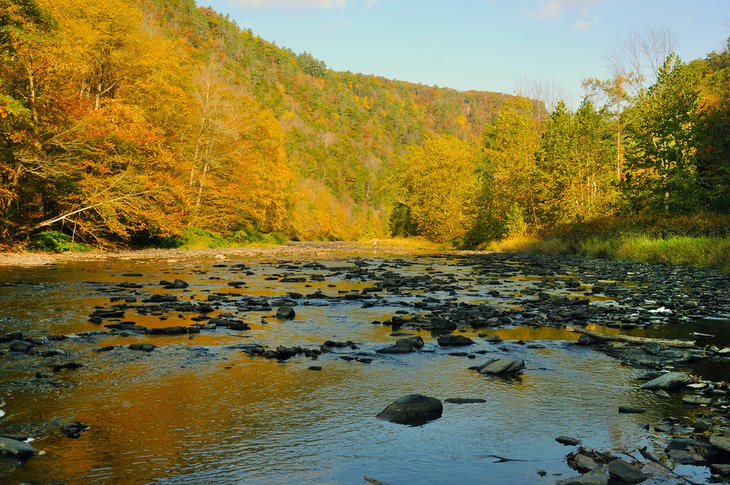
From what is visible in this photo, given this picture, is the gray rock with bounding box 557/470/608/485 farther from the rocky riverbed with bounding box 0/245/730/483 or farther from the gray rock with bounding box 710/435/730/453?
the gray rock with bounding box 710/435/730/453

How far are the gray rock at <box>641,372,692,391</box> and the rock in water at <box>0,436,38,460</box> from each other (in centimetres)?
521

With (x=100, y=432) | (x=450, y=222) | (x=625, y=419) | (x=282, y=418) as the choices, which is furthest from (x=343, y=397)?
(x=450, y=222)

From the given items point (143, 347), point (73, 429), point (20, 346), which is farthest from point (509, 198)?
point (73, 429)

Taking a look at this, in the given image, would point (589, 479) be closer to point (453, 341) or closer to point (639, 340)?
point (453, 341)

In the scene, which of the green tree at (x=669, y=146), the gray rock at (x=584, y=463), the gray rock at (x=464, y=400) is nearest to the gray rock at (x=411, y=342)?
the gray rock at (x=464, y=400)

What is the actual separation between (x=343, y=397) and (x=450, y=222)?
171 feet

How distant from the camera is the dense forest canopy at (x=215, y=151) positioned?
23812 millimetres

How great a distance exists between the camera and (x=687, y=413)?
14.5ft

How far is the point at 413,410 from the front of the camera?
4.46 meters

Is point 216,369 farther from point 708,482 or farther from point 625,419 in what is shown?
Result: point 708,482

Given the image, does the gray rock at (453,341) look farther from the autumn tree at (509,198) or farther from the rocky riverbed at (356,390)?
the autumn tree at (509,198)

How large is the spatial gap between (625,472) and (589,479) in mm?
280

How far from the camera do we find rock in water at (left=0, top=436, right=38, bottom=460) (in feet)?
11.0

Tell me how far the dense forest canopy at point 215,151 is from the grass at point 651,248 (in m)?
4.28
